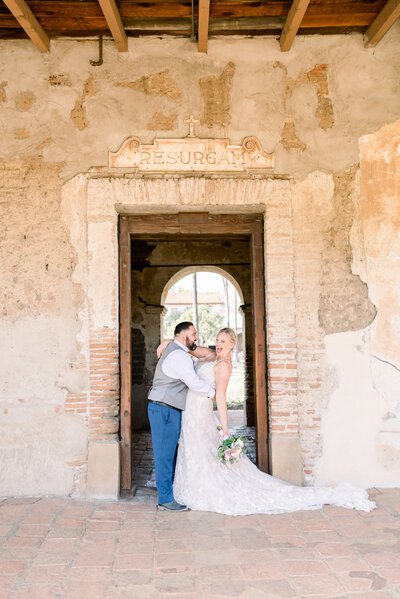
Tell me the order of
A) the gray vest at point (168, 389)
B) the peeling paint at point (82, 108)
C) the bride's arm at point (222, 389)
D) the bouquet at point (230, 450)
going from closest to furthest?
1. the bouquet at point (230, 450)
2. the bride's arm at point (222, 389)
3. the gray vest at point (168, 389)
4. the peeling paint at point (82, 108)

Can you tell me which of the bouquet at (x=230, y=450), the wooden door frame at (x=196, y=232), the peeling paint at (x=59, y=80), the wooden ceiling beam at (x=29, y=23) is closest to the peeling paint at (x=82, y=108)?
the peeling paint at (x=59, y=80)

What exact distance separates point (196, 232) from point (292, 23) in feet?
7.37

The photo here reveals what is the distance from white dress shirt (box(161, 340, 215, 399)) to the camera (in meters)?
4.70

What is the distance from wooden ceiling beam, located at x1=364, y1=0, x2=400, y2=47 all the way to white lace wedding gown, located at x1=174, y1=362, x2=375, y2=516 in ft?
12.3

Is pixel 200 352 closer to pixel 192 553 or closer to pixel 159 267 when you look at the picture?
pixel 192 553

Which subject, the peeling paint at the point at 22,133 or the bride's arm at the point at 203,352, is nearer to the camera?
the bride's arm at the point at 203,352

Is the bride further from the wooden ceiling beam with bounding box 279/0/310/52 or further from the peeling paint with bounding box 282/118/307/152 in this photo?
the wooden ceiling beam with bounding box 279/0/310/52

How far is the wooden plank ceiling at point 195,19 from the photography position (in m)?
4.93

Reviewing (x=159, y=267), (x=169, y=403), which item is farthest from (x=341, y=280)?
(x=159, y=267)

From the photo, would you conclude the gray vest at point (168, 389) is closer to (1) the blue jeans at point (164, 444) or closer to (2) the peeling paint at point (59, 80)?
(1) the blue jeans at point (164, 444)

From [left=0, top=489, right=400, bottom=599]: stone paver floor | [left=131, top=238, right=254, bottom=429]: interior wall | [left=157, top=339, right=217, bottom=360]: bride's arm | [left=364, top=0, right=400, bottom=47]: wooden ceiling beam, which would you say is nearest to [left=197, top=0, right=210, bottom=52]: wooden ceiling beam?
[left=364, top=0, right=400, bottom=47]: wooden ceiling beam

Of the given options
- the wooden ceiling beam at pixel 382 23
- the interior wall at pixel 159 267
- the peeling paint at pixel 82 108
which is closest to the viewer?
the wooden ceiling beam at pixel 382 23

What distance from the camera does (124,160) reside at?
525 cm

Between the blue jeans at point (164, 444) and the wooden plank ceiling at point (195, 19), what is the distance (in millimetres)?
3775
